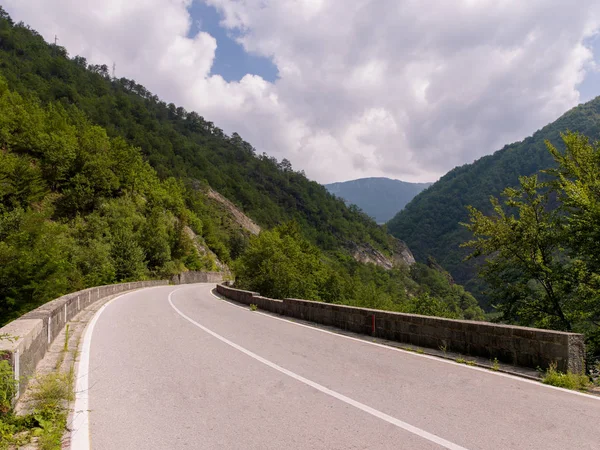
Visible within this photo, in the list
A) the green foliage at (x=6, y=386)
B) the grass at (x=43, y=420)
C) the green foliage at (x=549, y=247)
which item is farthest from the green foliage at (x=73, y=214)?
the green foliage at (x=549, y=247)

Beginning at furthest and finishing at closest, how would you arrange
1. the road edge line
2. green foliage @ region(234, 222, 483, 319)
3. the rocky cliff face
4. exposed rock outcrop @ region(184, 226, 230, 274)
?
the rocky cliff face → exposed rock outcrop @ region(184, 226, 230, 274) → green foliage @ region(234, 222, 483, 319) → the road edge line

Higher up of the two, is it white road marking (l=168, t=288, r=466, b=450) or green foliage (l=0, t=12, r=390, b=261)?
green foliage (l=0, t=12, r=390, b=261)

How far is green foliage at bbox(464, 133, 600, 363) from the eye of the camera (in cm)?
1388

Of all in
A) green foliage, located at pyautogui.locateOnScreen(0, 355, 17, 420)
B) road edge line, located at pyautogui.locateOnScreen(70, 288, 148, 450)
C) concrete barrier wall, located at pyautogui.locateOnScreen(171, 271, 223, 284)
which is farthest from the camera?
concrete barrier wall, located at pyautogui.locateOnScreen(171, 271, 223, 284)

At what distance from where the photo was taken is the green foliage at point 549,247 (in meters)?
13.9

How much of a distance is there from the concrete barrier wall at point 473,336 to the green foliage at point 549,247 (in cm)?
765

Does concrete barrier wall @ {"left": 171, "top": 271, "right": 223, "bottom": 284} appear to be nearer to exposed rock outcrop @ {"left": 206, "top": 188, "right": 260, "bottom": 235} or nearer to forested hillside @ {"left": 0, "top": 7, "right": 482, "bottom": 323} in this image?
forested hillside @ {"left": 0, "top": 7, "right": 482, "bottom": 323}

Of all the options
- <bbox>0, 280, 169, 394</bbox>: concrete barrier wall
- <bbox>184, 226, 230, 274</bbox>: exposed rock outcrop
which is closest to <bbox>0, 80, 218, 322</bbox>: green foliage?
<bbox>184, 226, 230, 274</bbox>: exposed rock outcrop

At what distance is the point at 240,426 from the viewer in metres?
4.14

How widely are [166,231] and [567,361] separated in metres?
65.3

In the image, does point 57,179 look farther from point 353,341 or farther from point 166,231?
point 353,341

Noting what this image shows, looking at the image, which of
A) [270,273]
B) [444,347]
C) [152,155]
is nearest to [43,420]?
[444,347]

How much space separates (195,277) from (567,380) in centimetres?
6441

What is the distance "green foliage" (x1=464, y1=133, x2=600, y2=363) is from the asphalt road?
952 centimetres
